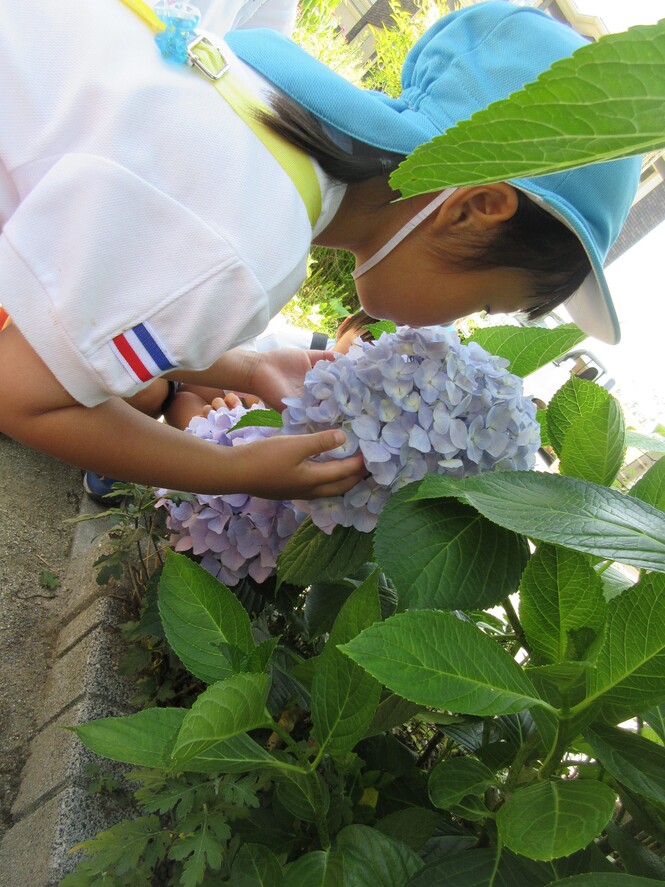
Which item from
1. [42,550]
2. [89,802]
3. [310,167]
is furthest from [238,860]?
[42,550]

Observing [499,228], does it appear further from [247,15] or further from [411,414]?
[247,15]

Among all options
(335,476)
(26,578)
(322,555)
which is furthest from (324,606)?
(26,578)

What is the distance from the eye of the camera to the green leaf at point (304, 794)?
694 millimetres

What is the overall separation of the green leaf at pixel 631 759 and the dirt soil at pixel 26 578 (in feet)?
2.99

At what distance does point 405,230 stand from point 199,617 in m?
0.69

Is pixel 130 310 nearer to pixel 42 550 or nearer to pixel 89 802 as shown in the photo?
pixel 89 802

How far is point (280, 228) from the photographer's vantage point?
836 mm

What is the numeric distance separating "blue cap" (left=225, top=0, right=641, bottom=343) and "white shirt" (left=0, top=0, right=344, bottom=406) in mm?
134

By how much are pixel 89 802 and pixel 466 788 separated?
23.3 inches

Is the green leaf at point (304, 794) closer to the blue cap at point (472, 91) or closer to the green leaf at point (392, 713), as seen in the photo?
the green leaf at point (392, 713)

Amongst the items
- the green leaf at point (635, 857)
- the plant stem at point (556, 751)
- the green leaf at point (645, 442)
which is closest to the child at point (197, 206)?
the green leaf at point (645, 442)

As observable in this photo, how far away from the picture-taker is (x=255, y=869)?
0.67m

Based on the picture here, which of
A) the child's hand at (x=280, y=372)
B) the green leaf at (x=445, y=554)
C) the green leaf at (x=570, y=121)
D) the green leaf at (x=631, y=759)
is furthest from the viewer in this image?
the child's hand at (x=280, y=372)

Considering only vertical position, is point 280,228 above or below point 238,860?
above
